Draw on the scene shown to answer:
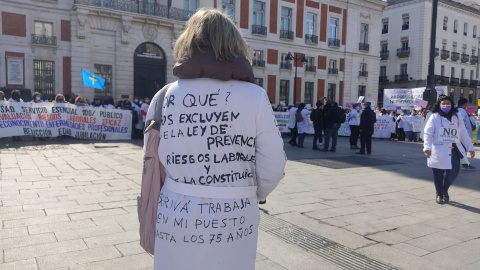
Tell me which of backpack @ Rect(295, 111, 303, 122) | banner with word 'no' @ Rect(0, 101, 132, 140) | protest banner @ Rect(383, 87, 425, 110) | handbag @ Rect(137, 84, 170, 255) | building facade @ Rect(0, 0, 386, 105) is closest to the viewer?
handbag @ Rect(137, 84, 170, 255)

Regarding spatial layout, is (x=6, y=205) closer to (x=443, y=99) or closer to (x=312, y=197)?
(x=312, y=197)

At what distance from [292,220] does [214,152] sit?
137 inches

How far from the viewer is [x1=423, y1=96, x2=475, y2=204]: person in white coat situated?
6.13 m

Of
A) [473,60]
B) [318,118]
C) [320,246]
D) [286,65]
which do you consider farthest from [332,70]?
[320,246]

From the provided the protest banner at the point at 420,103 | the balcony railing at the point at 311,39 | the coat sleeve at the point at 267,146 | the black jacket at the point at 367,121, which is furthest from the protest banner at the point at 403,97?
the coat sleeve at the point at 267,146

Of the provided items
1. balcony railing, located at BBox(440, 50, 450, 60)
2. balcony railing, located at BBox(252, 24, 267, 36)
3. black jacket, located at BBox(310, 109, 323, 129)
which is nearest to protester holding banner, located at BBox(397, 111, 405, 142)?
black jacket, located at BBox(310, 109, 323, 129)

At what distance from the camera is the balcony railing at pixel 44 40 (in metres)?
23.6

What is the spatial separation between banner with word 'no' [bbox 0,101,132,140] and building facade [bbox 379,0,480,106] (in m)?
42.5

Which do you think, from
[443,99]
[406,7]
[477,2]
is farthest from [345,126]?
[477,2]

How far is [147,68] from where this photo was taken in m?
27.5

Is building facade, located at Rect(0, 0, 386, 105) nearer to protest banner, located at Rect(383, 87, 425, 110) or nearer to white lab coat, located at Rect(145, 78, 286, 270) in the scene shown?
protest banner, located at Rect(383, 87, 425, 110)

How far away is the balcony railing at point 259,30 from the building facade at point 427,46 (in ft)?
81.7

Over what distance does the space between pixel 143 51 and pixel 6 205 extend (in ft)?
75.7

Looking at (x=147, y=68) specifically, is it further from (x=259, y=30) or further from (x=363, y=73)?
(x=363, y=73)
